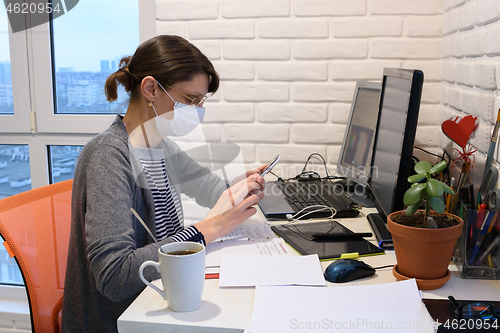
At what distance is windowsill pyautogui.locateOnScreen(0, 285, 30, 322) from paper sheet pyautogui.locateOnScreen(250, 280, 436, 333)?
181 cm

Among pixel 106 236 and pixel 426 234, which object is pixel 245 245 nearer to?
pixel 106 236

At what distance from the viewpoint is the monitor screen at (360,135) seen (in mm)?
1474

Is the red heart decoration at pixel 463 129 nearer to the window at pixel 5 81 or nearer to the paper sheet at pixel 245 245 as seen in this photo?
the paper sheet at pixel 245 245

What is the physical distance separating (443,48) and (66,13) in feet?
5.54

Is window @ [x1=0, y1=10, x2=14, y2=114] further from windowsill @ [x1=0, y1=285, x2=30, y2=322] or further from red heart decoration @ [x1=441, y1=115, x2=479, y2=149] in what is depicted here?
red heart decoration @ [x1=441, y1=115, x2=479, y2=149]

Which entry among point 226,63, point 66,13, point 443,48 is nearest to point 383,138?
point 443,48

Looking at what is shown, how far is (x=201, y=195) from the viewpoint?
4.89ft

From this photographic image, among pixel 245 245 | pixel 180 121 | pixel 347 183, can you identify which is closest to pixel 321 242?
pixel 245 245

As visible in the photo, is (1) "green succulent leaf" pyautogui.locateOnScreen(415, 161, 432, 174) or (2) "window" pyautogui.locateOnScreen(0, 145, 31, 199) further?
(2) "window" pyautogui.locateOnScreen(0, 145, 31, 199)

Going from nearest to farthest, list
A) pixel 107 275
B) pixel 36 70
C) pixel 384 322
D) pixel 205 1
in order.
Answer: pixel 384 322 → pixel 107 275 → pixel 205 1 → pixel 36 70

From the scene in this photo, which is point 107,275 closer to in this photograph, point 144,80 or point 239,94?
point 144,80

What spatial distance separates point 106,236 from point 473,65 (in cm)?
111

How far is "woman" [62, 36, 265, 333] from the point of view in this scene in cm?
90

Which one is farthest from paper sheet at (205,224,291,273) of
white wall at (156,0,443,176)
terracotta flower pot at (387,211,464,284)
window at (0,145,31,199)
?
window at (0,145,31,199)
